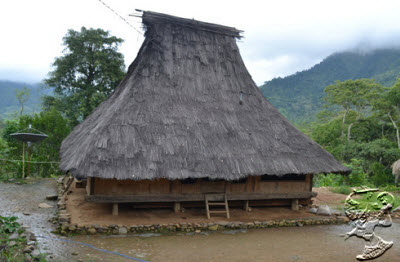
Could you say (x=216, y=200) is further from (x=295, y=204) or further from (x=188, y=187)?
(x=295, y=204)

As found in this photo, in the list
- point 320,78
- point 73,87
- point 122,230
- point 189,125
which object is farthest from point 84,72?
point 320,78

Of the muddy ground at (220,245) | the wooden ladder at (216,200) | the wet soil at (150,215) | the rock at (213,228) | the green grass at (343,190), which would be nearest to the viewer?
the muddy ground at (220,245)

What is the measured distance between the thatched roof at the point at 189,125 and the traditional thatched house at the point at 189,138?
29 mm

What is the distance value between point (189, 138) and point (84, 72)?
11.6m

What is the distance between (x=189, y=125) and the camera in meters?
8.85

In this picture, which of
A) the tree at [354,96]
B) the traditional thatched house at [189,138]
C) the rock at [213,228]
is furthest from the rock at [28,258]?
the tree at [354,96]

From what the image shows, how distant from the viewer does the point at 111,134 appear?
791 cm

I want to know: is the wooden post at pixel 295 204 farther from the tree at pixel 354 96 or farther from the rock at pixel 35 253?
the tree at pixel 354 96

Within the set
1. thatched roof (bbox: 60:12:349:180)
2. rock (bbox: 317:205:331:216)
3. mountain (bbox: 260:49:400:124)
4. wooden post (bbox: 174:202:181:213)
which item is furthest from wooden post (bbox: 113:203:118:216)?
mountain (bbox: 260:49:400:124)

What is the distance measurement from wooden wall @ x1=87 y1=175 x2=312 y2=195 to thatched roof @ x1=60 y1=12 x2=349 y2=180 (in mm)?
1044

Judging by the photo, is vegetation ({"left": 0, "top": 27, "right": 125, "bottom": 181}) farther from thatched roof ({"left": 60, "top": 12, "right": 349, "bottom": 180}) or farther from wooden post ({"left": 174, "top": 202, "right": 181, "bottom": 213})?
wooden post ({"left": 174, "top": 202, "right": 181, "bottom": 213})

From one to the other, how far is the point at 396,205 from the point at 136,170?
961cm

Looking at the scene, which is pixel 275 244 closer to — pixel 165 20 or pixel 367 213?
pixel 367 213

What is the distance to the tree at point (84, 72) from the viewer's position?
17.0 metres
